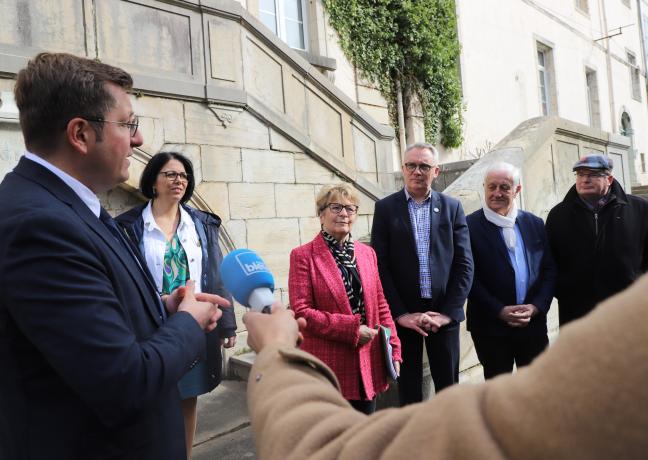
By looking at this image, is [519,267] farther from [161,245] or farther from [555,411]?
[555,411]

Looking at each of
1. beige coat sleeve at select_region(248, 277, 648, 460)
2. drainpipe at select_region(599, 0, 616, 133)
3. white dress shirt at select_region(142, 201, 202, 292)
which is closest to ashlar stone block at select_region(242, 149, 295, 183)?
white dress shirt at select_region(142, 201, 202, 292)

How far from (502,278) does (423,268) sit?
0.55 m

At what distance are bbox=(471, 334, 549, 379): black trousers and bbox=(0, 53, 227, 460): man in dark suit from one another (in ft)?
8.13

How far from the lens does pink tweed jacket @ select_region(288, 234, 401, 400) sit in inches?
118

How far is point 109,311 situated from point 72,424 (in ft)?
0.96

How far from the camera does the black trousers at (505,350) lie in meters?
3.51

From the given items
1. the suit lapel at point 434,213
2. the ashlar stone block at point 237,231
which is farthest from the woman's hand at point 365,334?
the ashlar stone block at point 237,231

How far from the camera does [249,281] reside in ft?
5.13

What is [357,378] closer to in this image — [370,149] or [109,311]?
[109,311]

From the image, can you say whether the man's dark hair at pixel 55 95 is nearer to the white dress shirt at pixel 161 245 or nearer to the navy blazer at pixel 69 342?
the navy blazer at pixel 69 342

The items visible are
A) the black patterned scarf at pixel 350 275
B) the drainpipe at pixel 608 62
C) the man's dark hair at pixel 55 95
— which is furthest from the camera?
the drainpipe at pixel 608 62

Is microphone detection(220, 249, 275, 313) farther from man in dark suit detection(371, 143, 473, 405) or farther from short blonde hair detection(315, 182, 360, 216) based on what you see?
man in dark suit detection(371, 143, 473, 405)

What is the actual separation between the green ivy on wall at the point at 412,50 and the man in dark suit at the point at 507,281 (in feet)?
23.5

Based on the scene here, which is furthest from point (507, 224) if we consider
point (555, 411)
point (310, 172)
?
point (555, 411)
